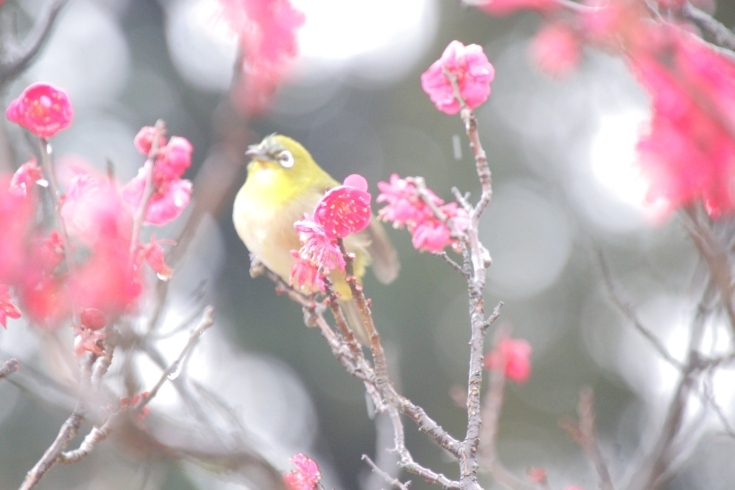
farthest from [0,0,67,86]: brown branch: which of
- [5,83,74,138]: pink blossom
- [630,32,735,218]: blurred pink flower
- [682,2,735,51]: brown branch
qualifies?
[682,2,735,51]: brown branch

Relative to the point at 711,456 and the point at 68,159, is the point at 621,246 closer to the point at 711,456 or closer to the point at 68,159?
the point at 711,456

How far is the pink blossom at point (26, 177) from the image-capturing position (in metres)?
1.35

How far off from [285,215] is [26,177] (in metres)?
1.61

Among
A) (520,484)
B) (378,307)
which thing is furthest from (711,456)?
(520,484)

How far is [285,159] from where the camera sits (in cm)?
323

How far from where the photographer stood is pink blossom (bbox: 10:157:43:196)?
1.35 meters

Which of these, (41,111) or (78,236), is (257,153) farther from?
(78,236)

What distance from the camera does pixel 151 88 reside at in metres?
6.32

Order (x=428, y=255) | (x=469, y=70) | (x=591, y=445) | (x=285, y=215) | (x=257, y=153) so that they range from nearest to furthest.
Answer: (x=469, y=70) < (x=591, y=445) < (x=285, y=215) < (x=257, y=153) < (x=428, y=255)

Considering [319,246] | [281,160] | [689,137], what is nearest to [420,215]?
[319,246]

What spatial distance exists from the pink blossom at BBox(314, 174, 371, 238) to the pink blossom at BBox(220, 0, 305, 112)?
0.21 metres

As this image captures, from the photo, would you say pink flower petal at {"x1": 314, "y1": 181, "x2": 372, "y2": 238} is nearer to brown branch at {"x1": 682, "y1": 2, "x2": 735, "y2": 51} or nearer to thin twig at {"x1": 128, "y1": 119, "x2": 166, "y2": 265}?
thin twig at {"x1": 128, "y1": 119, "x2": 166, "y2": 265}

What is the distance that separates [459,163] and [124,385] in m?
5.38

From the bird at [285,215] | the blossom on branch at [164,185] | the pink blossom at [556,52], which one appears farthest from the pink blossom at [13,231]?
the bird at [285,215]
